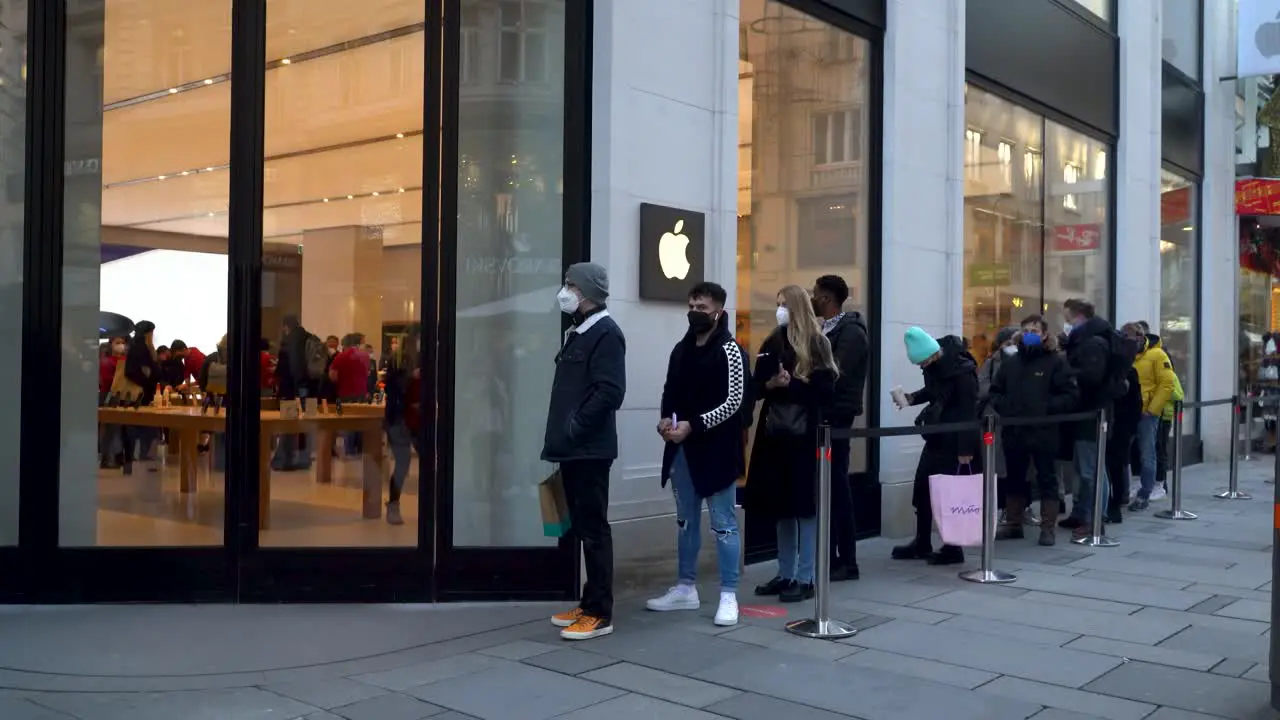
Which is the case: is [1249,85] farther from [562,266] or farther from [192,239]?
[192,239]

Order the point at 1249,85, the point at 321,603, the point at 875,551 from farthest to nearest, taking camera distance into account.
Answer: the point at 1249,85
the point at 875,551
the point at 321,603

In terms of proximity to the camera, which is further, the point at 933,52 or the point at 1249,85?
the point at 1249,85

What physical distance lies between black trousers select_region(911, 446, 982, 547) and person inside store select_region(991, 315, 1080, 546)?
0.76 meters

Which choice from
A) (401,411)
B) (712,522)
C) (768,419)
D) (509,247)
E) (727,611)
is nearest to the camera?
(727,611)

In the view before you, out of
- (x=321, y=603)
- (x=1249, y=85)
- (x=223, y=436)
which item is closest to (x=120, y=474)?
(x=223, y=436)

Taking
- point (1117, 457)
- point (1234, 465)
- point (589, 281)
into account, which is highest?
point (589, 281)

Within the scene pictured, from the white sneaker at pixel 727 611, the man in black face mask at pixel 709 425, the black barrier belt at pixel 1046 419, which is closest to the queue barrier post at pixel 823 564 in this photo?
the white sneaker at pixel 727 611

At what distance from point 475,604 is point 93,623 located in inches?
84.9

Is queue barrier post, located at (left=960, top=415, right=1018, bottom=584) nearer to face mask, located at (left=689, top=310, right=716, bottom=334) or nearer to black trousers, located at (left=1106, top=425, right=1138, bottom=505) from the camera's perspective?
face mask, located at (left=689, top=310, right=716, bottom=334)

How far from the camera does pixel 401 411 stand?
24.0ft

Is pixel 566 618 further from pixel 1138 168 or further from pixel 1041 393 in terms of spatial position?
pixel 1138 168

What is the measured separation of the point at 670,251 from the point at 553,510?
212 centimetres

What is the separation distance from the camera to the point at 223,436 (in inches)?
279

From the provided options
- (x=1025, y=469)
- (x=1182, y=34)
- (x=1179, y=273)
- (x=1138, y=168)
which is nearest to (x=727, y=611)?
(x=1025, y=469)
